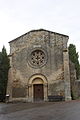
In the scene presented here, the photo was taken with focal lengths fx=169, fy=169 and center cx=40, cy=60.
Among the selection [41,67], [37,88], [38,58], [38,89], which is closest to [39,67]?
[41,67]

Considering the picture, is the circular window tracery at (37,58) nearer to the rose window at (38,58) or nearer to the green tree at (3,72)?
the rose window at (38,58)

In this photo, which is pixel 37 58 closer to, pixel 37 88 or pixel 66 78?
pixel 37 88

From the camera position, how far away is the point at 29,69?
21.9 metres

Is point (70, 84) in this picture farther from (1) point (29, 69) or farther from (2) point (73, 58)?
(2) point (73, 58)

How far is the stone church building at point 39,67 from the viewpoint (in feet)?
67.9

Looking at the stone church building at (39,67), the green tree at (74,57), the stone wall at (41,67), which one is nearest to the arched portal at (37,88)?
the stone church building at (39,67)

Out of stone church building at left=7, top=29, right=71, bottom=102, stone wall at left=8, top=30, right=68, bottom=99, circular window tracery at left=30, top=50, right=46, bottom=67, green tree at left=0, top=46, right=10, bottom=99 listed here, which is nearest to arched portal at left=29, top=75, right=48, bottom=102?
stone church building at left=7, top=29, right=71, bottom=102

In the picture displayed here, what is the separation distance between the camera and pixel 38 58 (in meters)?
22.3

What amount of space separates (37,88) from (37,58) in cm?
392

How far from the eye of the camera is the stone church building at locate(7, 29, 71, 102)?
67.9 feet

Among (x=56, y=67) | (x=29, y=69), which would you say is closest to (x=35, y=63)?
(x=29, y=69)

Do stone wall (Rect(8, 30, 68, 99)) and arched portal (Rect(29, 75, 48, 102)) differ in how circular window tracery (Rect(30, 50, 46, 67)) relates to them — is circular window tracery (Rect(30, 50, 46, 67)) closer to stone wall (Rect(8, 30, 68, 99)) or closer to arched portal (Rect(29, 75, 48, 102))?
stone wall (Rect(8, 30, 68, 99))

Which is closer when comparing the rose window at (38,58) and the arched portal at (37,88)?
the arched portal at (37,88)

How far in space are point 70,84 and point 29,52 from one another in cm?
678
